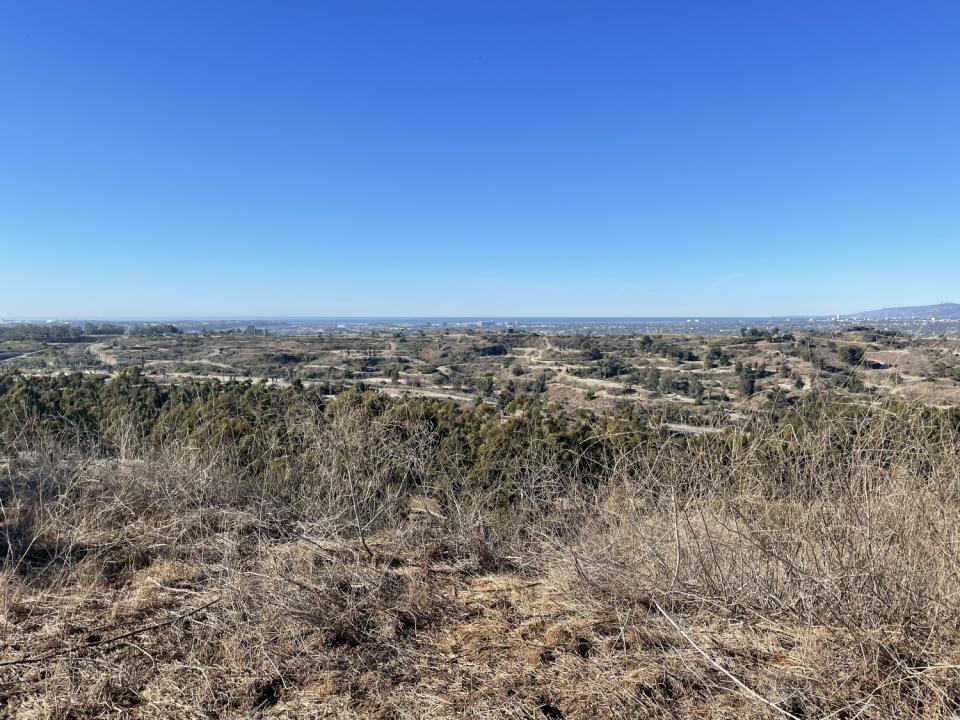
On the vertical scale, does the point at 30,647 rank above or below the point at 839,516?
below

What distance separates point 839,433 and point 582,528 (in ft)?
5.74

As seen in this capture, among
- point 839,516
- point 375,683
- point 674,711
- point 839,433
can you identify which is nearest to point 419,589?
point 375,683

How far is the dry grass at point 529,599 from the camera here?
2102mm

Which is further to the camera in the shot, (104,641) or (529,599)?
(529,599)

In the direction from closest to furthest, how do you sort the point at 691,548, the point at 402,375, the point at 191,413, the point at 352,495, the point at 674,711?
the point at 674,711
the point at 691,548
the point at 352,495
the point at 191,413
the point at 402,375

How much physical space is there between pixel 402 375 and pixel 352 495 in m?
16.3

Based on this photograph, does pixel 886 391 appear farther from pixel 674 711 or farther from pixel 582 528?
pixel 674 711

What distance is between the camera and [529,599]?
3027 mm

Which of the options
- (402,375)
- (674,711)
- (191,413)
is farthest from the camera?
(402,375)

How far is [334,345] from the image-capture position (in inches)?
912

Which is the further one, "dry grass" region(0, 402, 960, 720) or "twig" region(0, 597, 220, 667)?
"twig" region(0, 597, 220, 667)

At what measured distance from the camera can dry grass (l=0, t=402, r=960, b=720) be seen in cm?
210

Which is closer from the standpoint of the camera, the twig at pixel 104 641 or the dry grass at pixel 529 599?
the dry grass at pixel 529 599

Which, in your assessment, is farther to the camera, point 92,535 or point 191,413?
point 191,413
